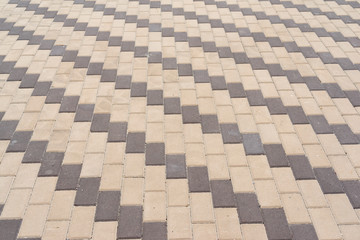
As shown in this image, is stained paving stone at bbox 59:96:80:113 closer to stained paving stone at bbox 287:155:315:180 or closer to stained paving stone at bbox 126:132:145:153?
stained paving stone at bbox 126:132:145:153

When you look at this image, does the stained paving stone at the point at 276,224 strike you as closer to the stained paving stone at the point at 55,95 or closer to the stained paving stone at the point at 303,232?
the stained paving stone at the point at 303,232

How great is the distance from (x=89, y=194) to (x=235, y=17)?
365 cm

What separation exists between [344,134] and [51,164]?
9.54ft

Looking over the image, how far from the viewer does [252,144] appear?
312 cm

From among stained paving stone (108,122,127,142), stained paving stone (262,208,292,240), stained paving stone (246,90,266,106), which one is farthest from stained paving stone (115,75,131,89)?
stained paving stone (262,208,292,240)

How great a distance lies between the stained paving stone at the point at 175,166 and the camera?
2842 millimetres

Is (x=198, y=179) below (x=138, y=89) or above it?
below

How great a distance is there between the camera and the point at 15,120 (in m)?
3.30

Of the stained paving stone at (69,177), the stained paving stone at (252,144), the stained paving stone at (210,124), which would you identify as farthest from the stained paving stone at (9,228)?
the stained paving stone at (252,144)

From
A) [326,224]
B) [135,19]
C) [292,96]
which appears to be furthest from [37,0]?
[326,224]

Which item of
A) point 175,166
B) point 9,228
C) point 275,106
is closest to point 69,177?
point 9,228

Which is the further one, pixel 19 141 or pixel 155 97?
pixel 155 97

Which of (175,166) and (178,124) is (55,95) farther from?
(175,166)

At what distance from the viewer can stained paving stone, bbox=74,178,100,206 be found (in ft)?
8.61
